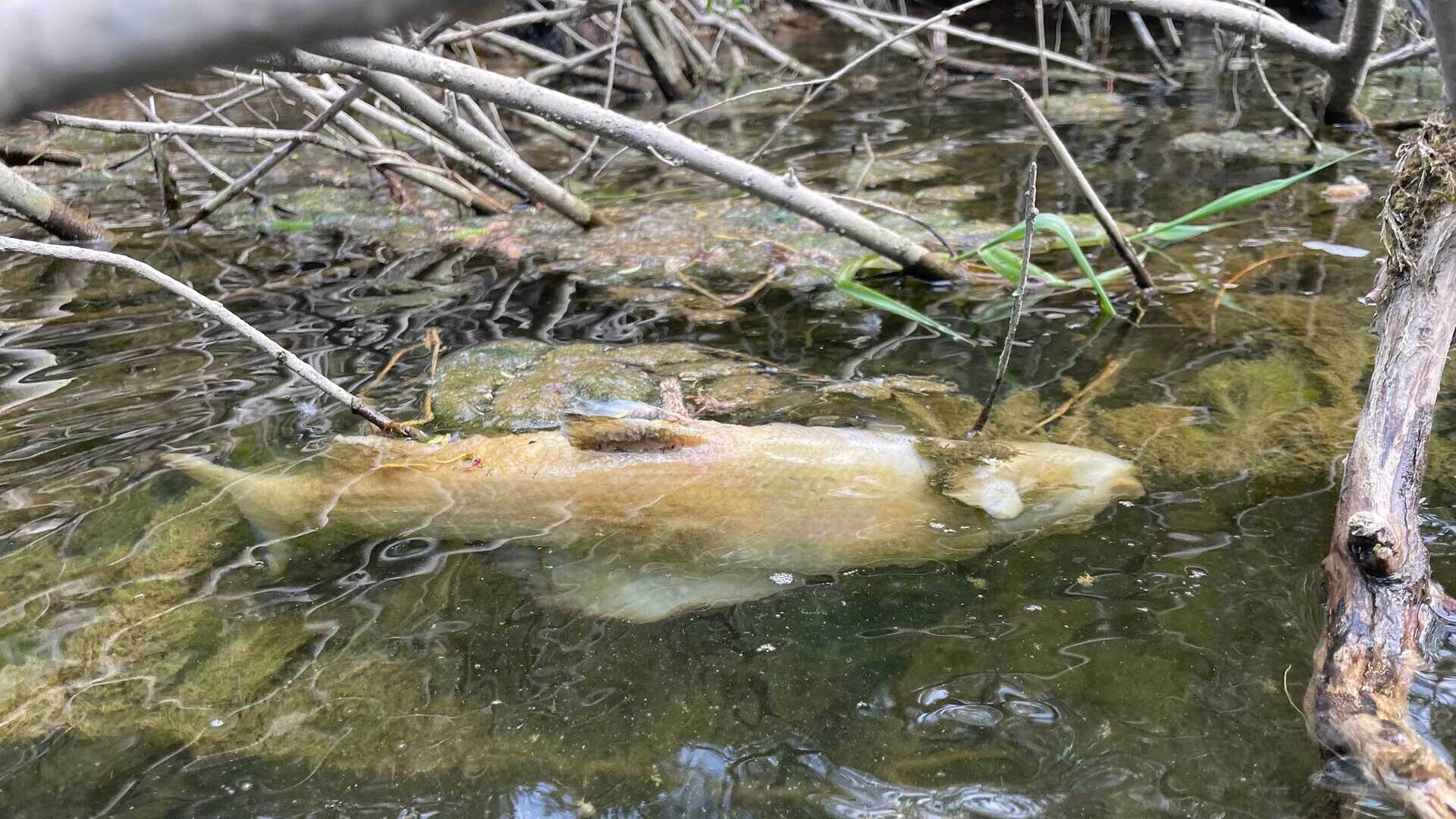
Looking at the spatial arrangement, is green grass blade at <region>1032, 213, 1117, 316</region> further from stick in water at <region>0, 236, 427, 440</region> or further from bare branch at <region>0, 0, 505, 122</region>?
bare branch at <region>0, 0, 505, 122</region>

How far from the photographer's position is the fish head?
7.07 ft

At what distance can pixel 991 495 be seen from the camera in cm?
218

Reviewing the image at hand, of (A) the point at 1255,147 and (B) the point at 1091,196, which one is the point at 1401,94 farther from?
(B) the point at 1091,196

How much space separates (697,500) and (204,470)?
1.37m

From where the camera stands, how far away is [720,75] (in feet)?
30.6

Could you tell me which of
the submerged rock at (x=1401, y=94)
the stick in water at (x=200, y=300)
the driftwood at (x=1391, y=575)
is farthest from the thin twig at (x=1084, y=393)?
the submerged rock at (x=1401, y=94)

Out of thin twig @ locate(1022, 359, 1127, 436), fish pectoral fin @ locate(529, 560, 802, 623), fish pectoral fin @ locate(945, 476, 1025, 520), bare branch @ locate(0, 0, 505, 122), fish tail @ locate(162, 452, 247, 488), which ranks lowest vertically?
fish pectoral fin @ locate(529, 560, 802, 623)

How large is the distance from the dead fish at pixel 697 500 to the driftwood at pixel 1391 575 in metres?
0.56

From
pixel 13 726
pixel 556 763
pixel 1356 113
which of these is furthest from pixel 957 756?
pixel 1356 113

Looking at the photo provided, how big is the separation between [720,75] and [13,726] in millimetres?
8559

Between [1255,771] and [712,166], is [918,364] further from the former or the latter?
[1255,771]

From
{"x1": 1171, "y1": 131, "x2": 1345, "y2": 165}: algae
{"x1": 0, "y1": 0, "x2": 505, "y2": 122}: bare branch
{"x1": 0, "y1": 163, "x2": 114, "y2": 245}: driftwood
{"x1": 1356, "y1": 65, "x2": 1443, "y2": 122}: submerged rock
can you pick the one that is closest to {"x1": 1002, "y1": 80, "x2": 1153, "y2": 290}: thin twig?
{"x1": 1171, "y1": 131, "x2": 1345, "y2": 165}: algae

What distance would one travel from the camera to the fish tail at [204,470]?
2.48 metres

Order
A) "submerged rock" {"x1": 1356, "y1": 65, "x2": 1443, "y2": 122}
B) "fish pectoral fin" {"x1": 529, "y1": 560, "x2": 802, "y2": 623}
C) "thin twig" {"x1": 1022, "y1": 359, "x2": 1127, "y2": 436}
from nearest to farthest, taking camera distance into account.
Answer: "fish pectoral fin" {"x1": 529, "y1": 560, "x2": 802, "y2": 623}
"thin twig" {"x1": 1022, "y1": 359, "x2": 1127, "y2": 436}
"submerged rock" {"x1": 1356, "y1": 65, "x2": 1443, "y2": 122}
